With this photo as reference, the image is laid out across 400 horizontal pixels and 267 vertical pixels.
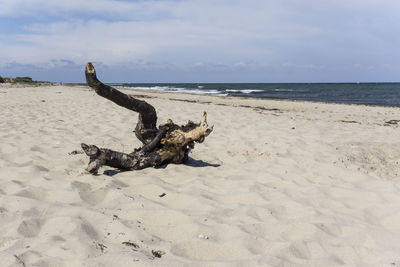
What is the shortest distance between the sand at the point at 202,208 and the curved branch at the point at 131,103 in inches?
24.8

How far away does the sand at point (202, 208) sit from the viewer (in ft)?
7.91

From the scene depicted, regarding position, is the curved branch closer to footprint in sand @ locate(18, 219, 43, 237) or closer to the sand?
the sand

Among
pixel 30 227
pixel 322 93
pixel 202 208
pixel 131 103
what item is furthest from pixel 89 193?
pixel 322 93

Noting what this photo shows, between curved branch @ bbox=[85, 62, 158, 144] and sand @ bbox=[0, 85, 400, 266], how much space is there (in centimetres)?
63

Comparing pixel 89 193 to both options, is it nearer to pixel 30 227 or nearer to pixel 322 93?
pixel 30 227

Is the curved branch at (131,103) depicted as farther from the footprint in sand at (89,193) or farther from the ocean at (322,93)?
the ocean at (322,93)

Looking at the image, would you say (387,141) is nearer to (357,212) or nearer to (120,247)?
(357,212)

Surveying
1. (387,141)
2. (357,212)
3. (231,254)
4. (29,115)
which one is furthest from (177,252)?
(29,115)

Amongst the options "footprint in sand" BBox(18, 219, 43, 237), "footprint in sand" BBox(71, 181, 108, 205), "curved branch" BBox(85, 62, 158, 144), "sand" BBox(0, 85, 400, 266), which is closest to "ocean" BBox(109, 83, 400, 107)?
"sand" BBox(0, 85, 400, 266)

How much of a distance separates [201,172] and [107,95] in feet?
5.46

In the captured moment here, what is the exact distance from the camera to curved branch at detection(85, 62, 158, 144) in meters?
3.76

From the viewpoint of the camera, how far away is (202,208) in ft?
10.8

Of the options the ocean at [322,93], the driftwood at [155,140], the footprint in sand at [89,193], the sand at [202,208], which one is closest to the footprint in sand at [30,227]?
the sand at [202,208]

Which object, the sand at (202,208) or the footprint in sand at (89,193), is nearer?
the sand at (202,208)
